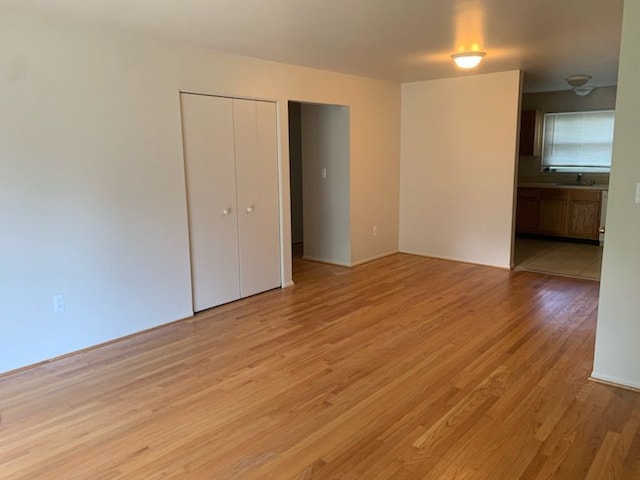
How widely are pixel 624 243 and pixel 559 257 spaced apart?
389 cm

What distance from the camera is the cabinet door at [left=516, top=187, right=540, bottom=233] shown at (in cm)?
754

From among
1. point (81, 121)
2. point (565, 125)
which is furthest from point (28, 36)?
point (565, 125)

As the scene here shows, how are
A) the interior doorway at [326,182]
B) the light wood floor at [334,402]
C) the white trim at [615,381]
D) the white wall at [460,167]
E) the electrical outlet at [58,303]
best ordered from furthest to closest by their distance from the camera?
the interior doorway at [326,182] → the white wall at [460,167] → the electrical outlet at [58,303] → the white trim at [615,381] → the light wood floor at [334,402]

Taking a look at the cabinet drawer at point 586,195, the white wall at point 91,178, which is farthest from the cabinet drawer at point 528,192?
the white wall at point 91,178

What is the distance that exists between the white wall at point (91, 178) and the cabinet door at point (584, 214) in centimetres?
520

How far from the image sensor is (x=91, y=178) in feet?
11.3

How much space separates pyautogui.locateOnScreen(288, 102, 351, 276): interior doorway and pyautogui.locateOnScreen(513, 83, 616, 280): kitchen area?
243 cm

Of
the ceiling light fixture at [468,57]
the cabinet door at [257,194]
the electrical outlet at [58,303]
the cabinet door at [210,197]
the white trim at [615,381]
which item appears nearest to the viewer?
the white trim at [615,381]

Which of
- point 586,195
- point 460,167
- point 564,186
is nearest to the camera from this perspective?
point 460,167

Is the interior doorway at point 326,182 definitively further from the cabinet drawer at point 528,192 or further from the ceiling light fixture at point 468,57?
the cabinet drawer at point 528,192

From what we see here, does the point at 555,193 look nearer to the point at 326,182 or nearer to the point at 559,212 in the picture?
the point at 559,212

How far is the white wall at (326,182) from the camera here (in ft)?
19.1

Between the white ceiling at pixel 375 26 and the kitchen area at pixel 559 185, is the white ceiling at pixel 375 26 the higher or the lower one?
the higher one

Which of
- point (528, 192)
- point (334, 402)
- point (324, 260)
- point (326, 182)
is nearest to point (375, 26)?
point (334, 402)
